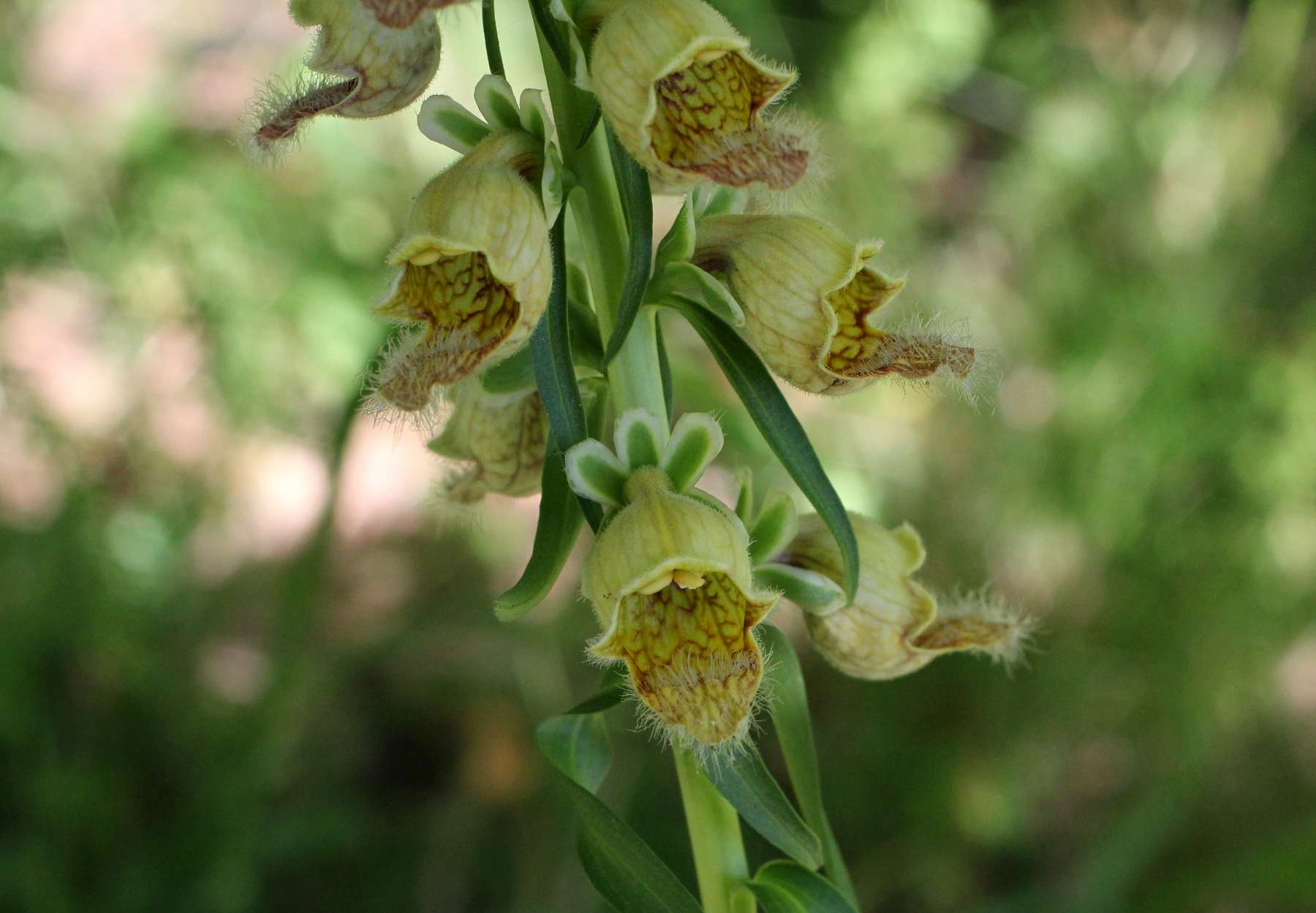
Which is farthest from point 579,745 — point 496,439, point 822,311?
point 822,311

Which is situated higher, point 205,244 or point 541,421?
point 541,421

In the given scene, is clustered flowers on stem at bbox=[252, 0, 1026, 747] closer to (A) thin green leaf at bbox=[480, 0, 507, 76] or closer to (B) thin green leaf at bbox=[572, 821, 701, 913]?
(A) thin green leaf at bbox=[480, 0, 507, 76]

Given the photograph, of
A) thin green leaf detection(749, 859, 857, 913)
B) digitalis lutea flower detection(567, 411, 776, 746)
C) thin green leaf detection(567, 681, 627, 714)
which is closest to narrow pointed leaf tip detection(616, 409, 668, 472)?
digitalis lutea flower detection(567, 411, 776, 746)

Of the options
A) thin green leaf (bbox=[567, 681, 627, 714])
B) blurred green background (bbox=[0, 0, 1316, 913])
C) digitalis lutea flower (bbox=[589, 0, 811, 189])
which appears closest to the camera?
digitalis lutea flower (bbox=[589, 0, 811, 189])

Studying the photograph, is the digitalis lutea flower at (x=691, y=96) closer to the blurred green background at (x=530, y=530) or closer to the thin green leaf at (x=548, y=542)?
the thin green leaf at (x=548, y=542)

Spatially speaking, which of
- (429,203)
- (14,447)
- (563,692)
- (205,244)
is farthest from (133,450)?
(429,203)

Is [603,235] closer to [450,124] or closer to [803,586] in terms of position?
[450,124]

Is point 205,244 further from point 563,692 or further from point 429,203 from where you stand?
point 429,203
